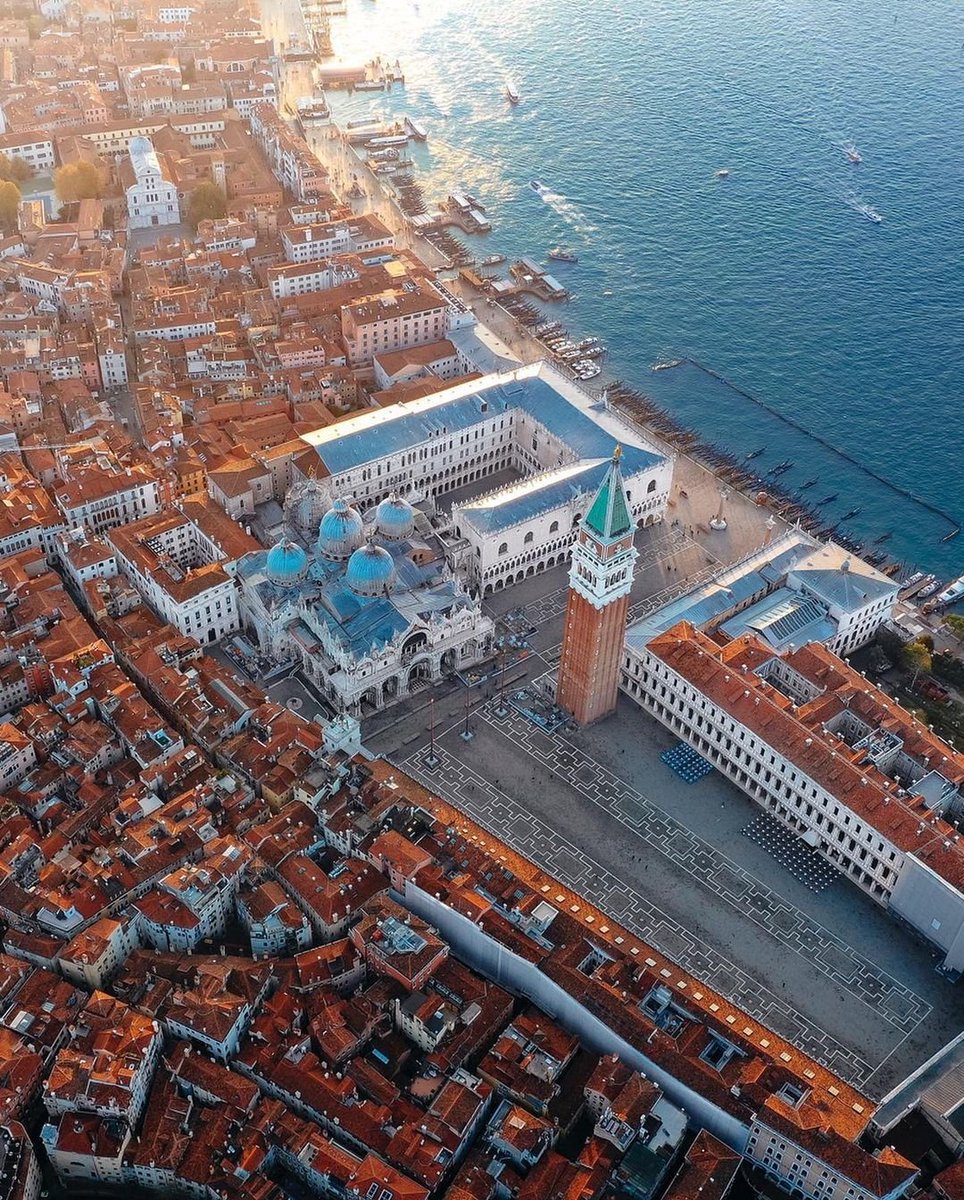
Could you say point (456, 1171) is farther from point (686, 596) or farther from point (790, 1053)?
point (686, 596)

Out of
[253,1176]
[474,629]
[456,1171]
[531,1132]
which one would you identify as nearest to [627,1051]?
[531,1132]

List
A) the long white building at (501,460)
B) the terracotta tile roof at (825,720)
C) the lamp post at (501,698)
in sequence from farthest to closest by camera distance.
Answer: the long white building at (501,460)
the lamp post at (501,698)
the terracotta tile roof at (825,720)

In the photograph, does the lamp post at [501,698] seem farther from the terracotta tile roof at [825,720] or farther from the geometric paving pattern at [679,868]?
the terracotta tile roof at [825,720]

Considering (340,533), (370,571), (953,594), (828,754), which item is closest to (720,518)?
(953,594)

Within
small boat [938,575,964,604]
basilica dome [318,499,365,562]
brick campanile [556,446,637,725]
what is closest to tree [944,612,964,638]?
small boat [938,575,964,604]

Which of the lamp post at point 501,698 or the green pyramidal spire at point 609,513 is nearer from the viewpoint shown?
the green pyramidal spire at point 609,513

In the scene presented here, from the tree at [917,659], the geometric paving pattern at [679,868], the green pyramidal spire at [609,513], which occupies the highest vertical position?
the green pyramidal spire at [609,513]

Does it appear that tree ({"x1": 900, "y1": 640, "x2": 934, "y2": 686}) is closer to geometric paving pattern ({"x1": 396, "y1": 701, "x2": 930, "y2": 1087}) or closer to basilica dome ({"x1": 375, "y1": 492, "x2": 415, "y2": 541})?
geometric paving pattern ({"x1": 396, "y1": 701, "x2": 930, "y2": 1087})

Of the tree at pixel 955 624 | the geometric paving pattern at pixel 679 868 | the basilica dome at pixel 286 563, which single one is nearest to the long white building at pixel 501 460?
the basilica dome at pixel 286 563
